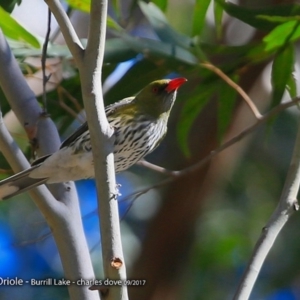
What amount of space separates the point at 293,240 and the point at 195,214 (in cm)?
88

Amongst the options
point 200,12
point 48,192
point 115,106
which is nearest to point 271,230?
point 48,192

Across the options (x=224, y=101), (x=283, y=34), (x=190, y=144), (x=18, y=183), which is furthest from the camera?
(x=190, y=144)

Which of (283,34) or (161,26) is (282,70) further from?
(161,26)

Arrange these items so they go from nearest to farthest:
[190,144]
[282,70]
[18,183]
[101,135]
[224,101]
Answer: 1. [101,135]
2. [18,183]
3. [282,70]
4. [224,101]
5. [190,144]

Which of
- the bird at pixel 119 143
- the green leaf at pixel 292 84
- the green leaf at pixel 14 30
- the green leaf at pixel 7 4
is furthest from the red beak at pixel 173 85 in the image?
the green leaf at pixel 7 4

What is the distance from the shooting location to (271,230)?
1.61 meters

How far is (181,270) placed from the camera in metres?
3.74

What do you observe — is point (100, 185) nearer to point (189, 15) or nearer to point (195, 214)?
point (195, 214)

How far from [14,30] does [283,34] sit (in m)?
0.91

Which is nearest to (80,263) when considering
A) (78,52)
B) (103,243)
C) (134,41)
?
(103,243)

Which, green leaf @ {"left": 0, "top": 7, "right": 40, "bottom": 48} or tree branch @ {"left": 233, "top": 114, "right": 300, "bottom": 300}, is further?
green leaf @ {"left": 0, "top": 7, "right": 40, "bottom": 48}

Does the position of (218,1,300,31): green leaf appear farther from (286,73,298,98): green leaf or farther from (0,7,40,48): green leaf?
(0,7,40,48): green leaf

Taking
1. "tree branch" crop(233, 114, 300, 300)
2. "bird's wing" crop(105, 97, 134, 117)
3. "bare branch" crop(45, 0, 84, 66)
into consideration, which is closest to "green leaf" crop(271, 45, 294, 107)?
"bird's wing" crop(105, 97, 134, 117)

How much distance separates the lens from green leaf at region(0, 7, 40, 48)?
7.70 feet
